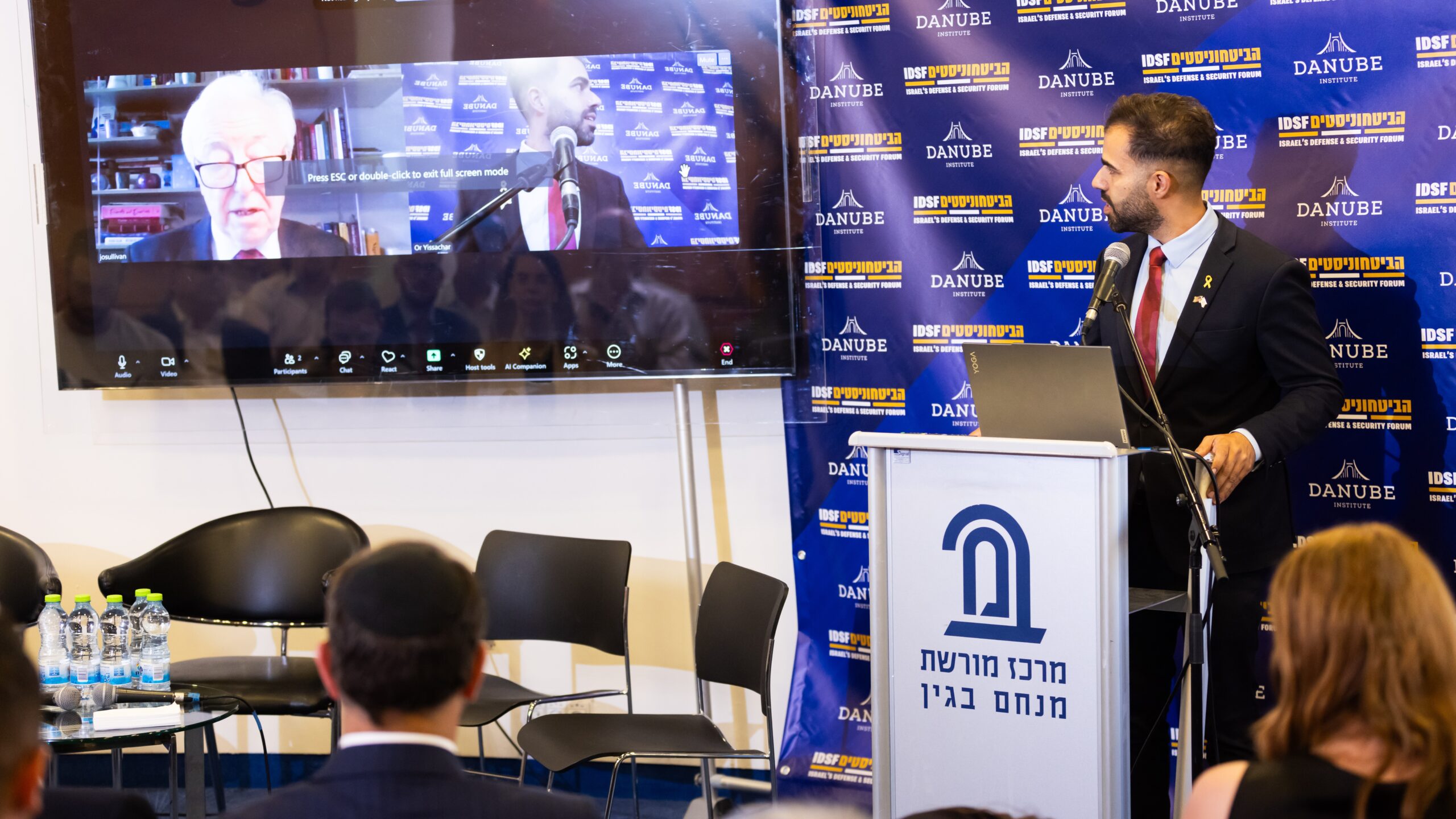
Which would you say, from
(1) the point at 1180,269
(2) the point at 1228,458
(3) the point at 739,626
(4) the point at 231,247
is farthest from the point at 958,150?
(4) the point at 231,247

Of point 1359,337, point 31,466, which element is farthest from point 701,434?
point 31,466

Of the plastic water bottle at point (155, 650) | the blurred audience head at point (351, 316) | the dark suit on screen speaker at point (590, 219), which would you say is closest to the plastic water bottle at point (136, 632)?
the plastic water bottle at point (155, 650)

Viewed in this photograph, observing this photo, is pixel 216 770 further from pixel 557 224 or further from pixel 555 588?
pixel 557 224

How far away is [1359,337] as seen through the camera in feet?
12.3

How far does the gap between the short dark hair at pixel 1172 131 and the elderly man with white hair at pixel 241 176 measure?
104 inches

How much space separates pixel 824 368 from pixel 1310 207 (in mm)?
1576

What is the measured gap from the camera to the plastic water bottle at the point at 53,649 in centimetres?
335

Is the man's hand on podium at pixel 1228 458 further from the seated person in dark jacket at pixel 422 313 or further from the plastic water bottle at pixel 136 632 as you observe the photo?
the plastic water bottle at pixel 136 632

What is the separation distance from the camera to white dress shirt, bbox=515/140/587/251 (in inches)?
170

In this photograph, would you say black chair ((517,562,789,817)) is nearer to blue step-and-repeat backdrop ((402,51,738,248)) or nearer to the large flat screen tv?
the large flat screen tv

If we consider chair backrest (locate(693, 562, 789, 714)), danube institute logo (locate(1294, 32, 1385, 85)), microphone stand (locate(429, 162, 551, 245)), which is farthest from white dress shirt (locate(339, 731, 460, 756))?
danube institute logo (locate(1294, 32, 1385, 85))

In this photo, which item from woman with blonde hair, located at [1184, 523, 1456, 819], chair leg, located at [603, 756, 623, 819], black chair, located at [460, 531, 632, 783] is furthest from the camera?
black chair, located at [460, 531, 632, 783]

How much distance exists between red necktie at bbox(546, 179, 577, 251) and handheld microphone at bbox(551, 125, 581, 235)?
0.07 ft

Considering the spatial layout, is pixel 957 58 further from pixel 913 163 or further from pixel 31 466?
pixel 31 466
